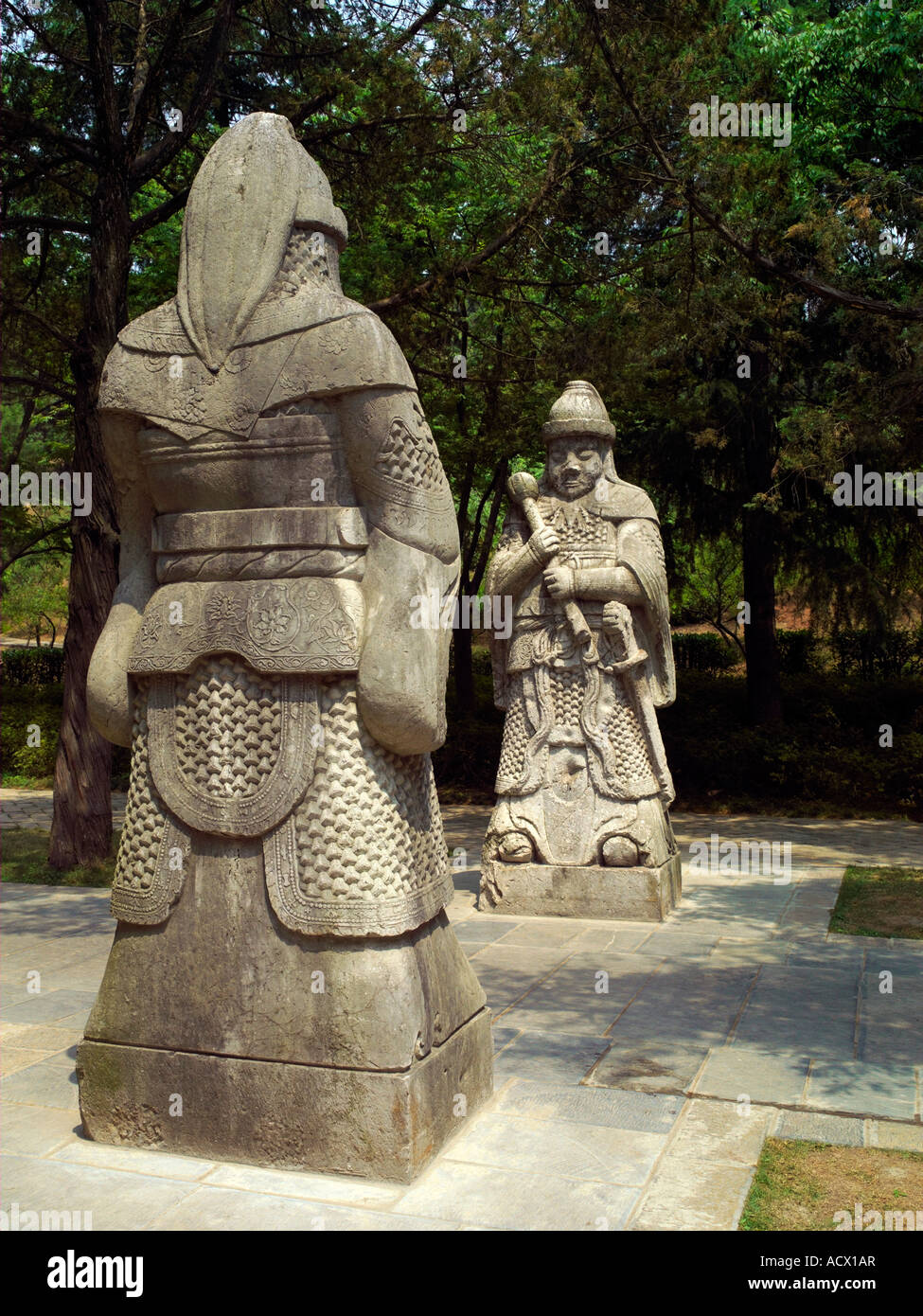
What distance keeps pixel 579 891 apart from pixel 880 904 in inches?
84.4

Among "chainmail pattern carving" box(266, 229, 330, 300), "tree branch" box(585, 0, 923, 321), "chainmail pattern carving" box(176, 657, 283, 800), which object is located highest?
"tree branch" box(585, 0, 923, 321)

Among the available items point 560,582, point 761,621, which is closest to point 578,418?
point 560,582

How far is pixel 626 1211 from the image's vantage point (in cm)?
346

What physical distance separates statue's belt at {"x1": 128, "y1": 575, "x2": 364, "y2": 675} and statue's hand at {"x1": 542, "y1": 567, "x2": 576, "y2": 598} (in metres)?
3.94

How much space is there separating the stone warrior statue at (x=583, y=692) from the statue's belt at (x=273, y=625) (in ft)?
13.2

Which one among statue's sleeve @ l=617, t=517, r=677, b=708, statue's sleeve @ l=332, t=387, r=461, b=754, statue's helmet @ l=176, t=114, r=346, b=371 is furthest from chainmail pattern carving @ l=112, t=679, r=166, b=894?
statue's sleeve @ l=617, t=517, r=677, b=708

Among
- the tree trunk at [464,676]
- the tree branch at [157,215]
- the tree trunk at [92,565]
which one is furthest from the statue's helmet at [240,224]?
the tree trunk at [464,676]

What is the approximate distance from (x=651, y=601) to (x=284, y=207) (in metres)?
4.31

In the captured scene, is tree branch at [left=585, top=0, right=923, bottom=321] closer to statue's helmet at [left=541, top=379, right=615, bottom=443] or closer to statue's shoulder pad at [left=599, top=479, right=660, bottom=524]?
statue's helmet at [left=541, top=379, right=615, bottom=443]

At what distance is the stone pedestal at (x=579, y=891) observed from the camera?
7.50 meters

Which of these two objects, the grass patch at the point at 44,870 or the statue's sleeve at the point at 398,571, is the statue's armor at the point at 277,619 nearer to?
the statue's sleeve at the point at 398,571

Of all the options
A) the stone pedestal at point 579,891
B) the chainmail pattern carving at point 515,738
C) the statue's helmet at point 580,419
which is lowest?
the stone pedestal at point 579,891

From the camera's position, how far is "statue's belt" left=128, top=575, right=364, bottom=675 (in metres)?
3.73

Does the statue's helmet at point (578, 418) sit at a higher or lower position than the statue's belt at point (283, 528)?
higher
